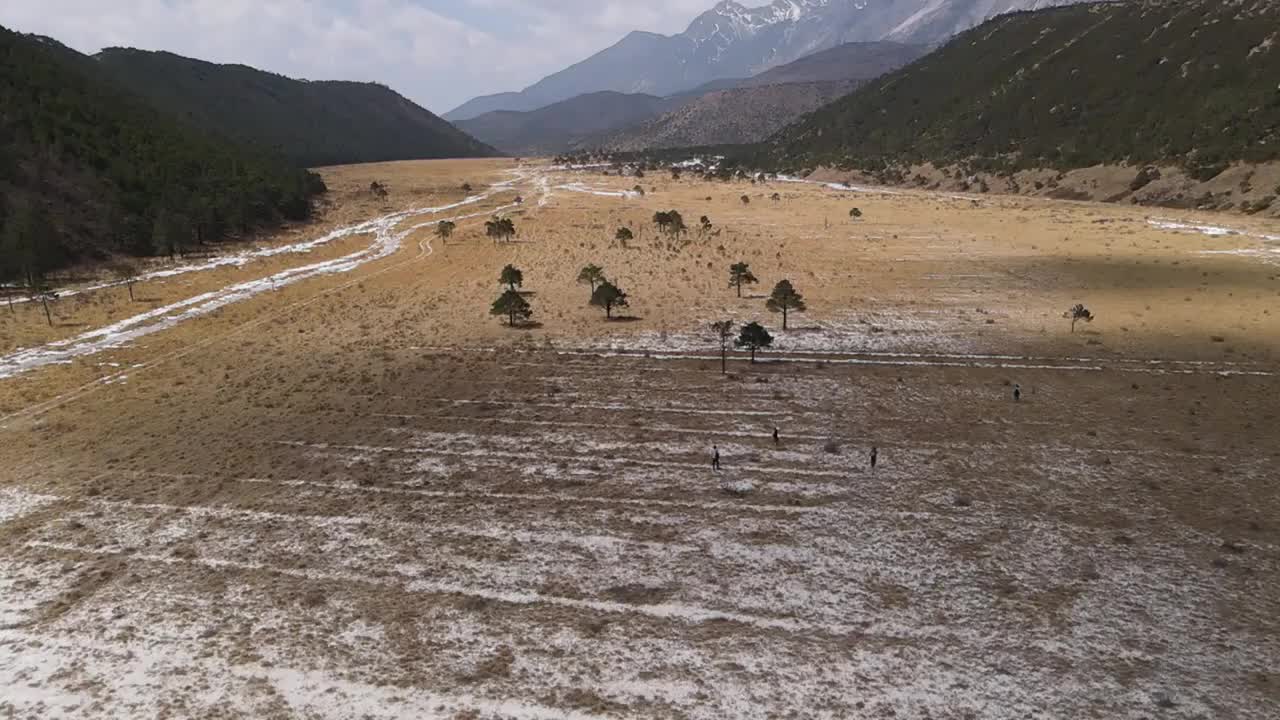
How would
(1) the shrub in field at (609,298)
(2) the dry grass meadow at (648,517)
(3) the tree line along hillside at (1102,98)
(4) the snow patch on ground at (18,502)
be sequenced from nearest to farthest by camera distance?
(2) the dry grass meadow at (648,517) → (4) the snow patch on ground at (18,502) → (1) the shrub in field at (609,298) → (3) the tree line along hillside at (1102,98)

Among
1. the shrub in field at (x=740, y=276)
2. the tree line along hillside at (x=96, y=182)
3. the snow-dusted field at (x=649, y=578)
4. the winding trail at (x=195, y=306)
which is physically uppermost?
the tree line along hillside at (x=96, y=182)

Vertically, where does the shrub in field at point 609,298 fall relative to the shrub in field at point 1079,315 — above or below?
above

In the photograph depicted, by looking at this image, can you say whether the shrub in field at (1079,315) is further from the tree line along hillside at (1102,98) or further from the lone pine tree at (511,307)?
Answer: the tree line along hillside at (1102,98)

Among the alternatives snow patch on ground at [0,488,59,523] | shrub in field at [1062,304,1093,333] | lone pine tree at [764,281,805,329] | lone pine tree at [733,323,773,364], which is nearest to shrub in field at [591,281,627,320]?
lone pine tree at [764,281,805,329]

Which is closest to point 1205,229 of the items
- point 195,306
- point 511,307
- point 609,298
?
point 609,298

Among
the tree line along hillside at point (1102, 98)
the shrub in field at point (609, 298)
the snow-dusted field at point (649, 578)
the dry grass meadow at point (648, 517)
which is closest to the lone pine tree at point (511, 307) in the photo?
the dry grass meadow at point (648, 517)

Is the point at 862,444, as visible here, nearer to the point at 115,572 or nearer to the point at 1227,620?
the point at 1227,620

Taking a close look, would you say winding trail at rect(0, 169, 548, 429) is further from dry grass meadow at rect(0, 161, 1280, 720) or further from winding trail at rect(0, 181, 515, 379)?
dry grass meadow at rect(0, 161, 1280, 720)
